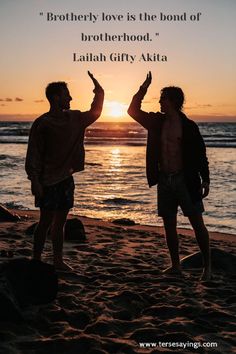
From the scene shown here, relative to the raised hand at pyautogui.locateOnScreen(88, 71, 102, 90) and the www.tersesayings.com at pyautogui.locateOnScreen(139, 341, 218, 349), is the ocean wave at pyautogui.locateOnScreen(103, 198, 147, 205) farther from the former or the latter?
the www.tersesayings.com at pyautogui.locateOnScreen(139, 341, 218, 349)

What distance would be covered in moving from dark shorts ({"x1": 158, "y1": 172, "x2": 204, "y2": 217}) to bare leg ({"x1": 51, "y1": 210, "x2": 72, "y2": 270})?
100 centimetres

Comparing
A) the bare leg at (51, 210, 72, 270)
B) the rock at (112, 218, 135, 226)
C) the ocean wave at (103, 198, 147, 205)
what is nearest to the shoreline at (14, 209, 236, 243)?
the rock at (112, 218, 135, 226)

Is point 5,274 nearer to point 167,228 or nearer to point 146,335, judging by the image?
point 146,335

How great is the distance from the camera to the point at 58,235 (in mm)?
5016

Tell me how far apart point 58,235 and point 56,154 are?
85cm

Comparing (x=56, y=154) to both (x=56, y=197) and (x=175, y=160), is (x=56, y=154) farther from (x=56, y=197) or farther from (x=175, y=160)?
(x=175, y=160)

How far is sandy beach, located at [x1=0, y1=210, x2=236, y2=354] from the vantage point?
335 cm

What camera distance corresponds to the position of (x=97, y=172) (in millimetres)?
17844

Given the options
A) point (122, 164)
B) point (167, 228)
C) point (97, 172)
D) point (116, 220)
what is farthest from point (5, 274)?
point (122, 164)

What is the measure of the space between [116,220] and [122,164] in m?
12.0

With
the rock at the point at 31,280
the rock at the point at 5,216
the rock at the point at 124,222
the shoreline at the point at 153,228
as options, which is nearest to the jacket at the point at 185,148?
the rock at the point at 31,280

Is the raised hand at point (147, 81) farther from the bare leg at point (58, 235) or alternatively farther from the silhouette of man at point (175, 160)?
the bare leg at point (58, 235)

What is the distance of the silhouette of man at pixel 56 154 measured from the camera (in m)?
4.79

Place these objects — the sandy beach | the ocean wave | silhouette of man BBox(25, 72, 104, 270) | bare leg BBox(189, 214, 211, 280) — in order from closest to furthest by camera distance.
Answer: the sandy beach < silhouette of man BBox(25, 72, 104, 270) < bare leg BBox(189, 214, 211, 280) < the ocean wave
